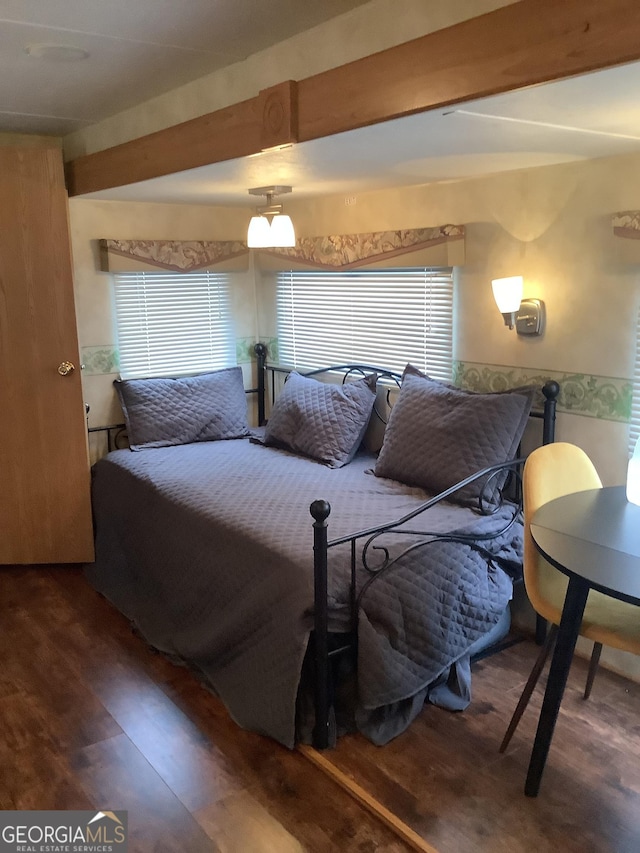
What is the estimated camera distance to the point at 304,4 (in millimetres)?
1832

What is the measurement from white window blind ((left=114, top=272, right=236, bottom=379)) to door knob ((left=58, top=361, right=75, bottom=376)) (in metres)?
0.50

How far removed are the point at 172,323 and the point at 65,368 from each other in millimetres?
821

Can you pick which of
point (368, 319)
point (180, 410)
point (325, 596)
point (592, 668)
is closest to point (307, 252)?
point (368, 319)

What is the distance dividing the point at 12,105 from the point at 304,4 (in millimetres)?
1672

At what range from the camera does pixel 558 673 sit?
2.00 metres

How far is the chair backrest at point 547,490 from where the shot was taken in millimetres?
2148

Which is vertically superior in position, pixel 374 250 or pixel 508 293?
pixel 374 250

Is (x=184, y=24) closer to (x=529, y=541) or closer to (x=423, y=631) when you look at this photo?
(x=529, y=541)

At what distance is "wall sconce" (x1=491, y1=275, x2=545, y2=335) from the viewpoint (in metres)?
2.88

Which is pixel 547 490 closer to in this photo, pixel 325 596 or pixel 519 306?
pixel 325 596

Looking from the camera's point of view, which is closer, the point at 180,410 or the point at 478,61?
the point at 478,61

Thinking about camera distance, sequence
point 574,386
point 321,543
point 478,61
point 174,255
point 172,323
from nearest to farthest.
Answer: point 478,61, point 321,543, point 574,386, point 174,255, point 172,323

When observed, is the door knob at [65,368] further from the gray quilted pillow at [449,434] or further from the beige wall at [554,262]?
the gray quilted pillow at [449,434]

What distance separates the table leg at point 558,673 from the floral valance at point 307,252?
5.61 ft
